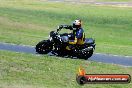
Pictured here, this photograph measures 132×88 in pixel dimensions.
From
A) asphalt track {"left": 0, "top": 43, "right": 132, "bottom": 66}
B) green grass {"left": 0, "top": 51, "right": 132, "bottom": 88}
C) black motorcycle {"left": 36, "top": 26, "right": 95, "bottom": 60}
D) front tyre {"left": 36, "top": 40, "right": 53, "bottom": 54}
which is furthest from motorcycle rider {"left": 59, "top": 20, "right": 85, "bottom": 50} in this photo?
green grass {"left": 0, "top": 51, "right": 132, "bottom": 88}

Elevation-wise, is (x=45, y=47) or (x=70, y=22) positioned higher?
(x=45, y=47)

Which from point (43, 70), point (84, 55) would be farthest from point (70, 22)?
point (43, 70)

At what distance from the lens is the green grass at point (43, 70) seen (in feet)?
54.2

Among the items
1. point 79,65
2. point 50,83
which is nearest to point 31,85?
point 50,83

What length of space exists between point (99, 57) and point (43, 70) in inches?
249

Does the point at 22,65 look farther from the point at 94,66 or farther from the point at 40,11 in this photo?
the point at 40,11

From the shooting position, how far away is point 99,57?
24.5 meters

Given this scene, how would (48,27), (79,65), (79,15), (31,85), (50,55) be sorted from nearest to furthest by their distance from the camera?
(31,85) < (79,65) < (50,55) < (48,27) < (79,15)

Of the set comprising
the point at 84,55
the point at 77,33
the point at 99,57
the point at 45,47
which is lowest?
the point at 99,57

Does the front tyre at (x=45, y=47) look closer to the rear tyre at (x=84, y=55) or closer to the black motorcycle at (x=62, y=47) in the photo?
the black motorcycle at (x=62, y=47)

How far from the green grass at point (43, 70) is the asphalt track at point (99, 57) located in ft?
4.80

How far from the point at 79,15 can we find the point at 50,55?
1169 inches

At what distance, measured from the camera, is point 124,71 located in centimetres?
2048

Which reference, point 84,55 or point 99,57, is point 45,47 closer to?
point 84,55
